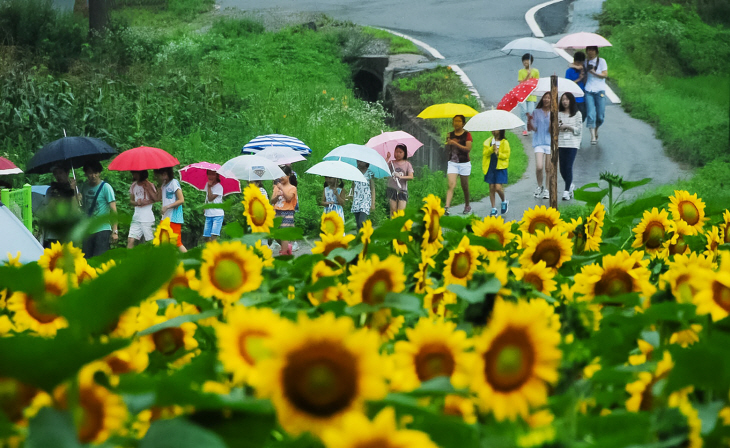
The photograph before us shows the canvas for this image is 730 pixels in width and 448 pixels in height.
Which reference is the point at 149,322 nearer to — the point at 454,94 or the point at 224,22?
the point at 454,94

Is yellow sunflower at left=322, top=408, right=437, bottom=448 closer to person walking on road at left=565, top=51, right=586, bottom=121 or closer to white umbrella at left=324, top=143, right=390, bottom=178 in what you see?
white umbrella at left=324, top=143, right=390, bottom=178

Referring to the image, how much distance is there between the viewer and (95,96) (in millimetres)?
12031

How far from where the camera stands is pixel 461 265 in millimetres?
1424

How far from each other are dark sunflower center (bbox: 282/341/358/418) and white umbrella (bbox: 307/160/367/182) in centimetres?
659

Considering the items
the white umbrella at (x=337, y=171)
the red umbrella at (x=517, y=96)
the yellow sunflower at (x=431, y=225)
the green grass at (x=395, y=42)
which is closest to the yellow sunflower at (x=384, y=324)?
the yellow sunflower at (x=431, y=225)

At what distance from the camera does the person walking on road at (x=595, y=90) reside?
11039 millimetres

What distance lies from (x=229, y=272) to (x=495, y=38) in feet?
51.7

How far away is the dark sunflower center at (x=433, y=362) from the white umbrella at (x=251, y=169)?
6.42 m

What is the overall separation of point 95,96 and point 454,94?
5319 mm

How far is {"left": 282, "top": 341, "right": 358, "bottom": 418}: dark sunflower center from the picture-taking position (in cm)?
59

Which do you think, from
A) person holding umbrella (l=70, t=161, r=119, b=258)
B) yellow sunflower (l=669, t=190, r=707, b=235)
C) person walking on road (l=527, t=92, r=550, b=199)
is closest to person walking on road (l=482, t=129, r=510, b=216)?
person walking on road (l=527, t=92, r=550, b=199)

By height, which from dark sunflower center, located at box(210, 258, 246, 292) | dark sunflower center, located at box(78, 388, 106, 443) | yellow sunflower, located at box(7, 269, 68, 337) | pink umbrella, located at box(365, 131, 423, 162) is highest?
dark sunflower center, located at box(78, 388, 106, 443)

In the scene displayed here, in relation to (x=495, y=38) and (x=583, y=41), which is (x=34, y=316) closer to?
(x=583, y=41)

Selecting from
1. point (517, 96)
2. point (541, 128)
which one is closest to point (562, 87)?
point (517, 96)
